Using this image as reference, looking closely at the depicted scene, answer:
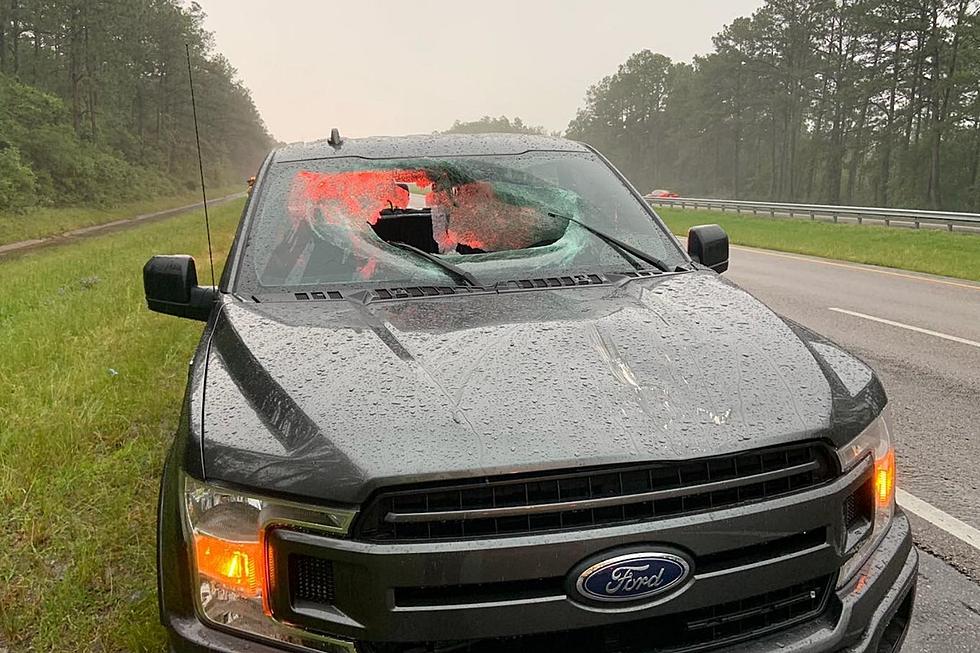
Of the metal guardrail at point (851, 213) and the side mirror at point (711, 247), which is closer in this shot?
the side mirror at point (711, 247)

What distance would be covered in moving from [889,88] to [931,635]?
51.4 metres

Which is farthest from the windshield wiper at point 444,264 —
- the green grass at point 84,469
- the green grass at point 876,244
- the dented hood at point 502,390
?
the green grass at point 876,244

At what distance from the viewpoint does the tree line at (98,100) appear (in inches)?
1541

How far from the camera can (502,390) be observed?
1797 mm

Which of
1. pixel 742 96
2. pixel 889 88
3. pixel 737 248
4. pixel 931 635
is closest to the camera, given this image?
pixel 931 635

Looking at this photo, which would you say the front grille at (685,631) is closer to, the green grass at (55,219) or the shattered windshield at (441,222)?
the shattered windshield at (441,222)

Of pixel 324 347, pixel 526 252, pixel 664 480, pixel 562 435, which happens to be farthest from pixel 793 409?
pixel 526 252

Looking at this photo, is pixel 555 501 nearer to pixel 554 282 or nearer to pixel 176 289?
pixel 554 282

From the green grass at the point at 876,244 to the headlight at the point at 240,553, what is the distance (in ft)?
44.5

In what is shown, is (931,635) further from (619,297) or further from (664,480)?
(664,480)

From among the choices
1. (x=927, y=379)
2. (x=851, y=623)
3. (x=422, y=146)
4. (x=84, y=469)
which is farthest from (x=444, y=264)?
(x=927, y=379)

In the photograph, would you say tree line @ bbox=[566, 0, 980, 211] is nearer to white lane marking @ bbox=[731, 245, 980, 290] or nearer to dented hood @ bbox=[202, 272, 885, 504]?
white lane marking @ bbox=[731, 245, 980, 290]

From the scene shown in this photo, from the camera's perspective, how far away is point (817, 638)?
5.46 feet

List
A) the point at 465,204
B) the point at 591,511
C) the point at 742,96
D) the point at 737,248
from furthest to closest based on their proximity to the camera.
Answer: the point at 742,96 < the point at 737,248 < the point at 465,204 < the point at 591,511
